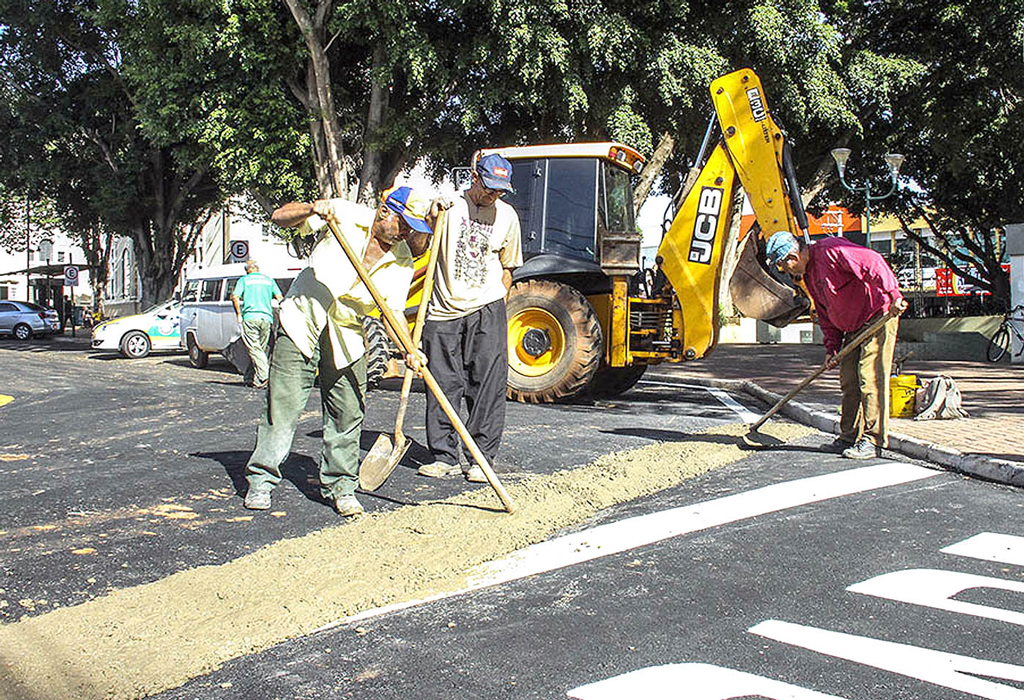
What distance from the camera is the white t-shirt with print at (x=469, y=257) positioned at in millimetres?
6395

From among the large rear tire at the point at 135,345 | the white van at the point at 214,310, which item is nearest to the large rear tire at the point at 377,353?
the white van at the point at 214,310

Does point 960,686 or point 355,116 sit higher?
point 355,116

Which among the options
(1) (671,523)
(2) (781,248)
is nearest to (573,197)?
(2) (781,248)

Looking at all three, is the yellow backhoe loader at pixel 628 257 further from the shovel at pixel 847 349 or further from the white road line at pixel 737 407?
the shovel at pixel 847 349

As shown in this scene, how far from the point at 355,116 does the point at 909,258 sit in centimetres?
3555

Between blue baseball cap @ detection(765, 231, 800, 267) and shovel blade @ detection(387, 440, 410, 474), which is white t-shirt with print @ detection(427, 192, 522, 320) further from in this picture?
blue baseball cap @ detection(765, 231, 800, 267)

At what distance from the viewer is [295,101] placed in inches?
811

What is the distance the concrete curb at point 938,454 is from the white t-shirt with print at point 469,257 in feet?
11.0

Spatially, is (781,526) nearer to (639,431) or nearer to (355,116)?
(639,431)

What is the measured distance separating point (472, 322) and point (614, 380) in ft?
19.2

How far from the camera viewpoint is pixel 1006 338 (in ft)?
61.9

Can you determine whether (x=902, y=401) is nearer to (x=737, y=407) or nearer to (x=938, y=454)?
(x=737, y=407)

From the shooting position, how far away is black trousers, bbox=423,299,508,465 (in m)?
6.49

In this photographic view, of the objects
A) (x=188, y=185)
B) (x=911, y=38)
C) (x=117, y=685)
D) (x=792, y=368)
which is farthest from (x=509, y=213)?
(x=188, y=185)
